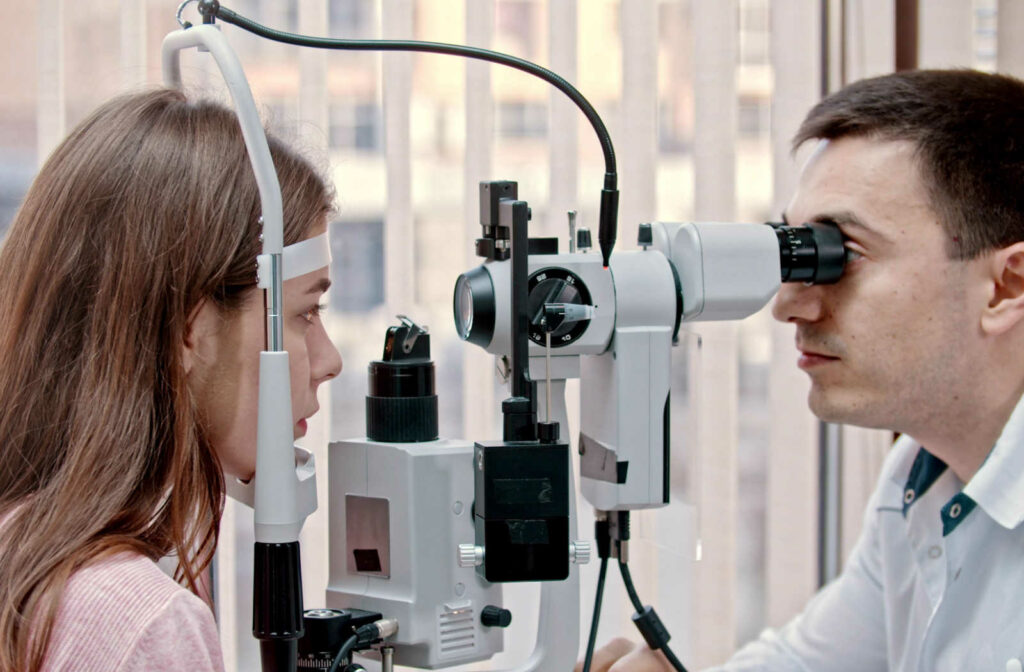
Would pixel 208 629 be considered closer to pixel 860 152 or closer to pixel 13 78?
pixel 860 152

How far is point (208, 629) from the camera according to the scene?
75 centimetres

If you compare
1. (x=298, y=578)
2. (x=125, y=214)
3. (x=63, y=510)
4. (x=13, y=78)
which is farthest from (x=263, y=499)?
(x=13, y=78)

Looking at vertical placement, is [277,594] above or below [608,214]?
below

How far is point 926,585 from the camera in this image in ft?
4.08

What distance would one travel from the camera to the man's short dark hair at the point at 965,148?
110 cm

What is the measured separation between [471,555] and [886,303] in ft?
1.92

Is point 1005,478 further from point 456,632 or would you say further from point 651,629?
point 456,632

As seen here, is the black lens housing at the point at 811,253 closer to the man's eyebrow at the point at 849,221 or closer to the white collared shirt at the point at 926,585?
the man's eyebrow at the point at 849,221

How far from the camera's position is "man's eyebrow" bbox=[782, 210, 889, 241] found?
43.3 inches

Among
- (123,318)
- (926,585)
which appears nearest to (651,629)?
(926,585)

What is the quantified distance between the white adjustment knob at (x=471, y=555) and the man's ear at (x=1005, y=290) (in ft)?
2.17

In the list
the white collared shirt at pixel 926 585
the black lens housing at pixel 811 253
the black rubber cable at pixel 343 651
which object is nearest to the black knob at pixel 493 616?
the black rubber cable at pixel 343 651

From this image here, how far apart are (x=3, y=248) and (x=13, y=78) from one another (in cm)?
63

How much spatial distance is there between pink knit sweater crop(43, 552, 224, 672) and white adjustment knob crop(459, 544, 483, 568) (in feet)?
0.66
